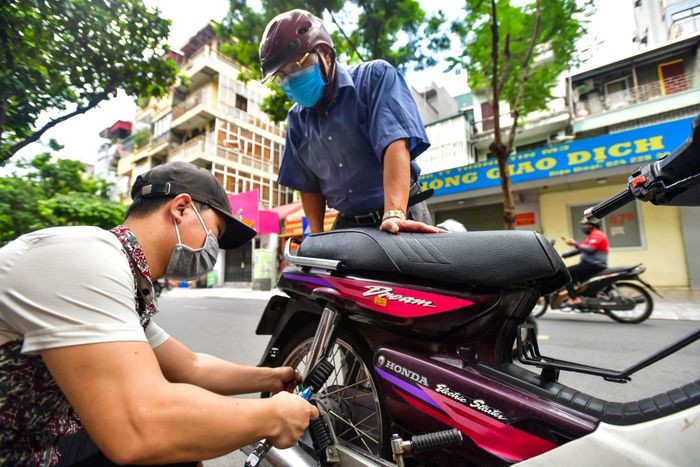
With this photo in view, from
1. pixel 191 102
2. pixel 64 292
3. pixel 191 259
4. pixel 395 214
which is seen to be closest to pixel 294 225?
pixel 191 102

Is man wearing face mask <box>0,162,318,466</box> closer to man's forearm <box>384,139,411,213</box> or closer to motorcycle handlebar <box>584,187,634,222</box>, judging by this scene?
man's forearm <box>384,139,411,213</box>

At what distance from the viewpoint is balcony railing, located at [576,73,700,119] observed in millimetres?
6892

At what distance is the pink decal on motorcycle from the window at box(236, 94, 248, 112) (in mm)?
19348

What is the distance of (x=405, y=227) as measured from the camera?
115 cm

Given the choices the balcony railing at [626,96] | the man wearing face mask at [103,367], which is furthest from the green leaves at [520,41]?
the man wearing face mask at [103,367]

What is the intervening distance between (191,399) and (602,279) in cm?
560

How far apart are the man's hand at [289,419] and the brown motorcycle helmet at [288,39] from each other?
48.0 inches

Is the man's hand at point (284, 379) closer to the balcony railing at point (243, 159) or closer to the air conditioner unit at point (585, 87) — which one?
the air conditioner unit at point (585, 87)

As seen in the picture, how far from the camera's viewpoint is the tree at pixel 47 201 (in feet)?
12.8

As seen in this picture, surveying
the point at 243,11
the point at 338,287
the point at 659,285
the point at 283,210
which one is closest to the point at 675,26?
the point at 338,287

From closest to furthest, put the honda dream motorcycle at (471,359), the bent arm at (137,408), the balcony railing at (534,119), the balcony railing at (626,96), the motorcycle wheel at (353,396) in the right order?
the bent arm at (137,408) < the honda dream motorcycle at (471,359) < the motorcycle wheel at (353,396) < the balcony railing at (626,96) < the balcony railing at (534,119)

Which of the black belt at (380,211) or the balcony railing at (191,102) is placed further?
the balcony railing at (191,102)

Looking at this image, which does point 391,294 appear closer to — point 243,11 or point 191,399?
point 191,399

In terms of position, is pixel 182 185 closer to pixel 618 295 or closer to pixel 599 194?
pixel 618 295
